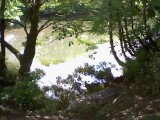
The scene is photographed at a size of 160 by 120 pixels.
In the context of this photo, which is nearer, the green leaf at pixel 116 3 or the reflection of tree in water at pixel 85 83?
the green leaf at pixel 116 3

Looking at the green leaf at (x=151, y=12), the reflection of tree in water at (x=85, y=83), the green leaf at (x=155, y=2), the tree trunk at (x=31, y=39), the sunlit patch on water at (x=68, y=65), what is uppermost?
the sunlit patch on water at (x=68, y=65)

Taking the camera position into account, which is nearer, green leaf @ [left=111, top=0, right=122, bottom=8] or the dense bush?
green leaf @ [left=111, top=0, right=122, bottom=8]

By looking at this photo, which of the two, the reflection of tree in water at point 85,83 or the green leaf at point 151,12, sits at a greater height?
the reflection of tree in water at point 85,83

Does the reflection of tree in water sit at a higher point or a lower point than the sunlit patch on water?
lower

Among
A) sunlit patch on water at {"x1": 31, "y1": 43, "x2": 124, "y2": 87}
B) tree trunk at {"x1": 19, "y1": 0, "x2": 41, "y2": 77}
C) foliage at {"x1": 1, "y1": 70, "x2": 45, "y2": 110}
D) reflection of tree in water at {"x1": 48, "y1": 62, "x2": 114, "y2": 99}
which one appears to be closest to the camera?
foliage at {"x1": 1, "y1": 70, "x2": 45, "y2": 110}

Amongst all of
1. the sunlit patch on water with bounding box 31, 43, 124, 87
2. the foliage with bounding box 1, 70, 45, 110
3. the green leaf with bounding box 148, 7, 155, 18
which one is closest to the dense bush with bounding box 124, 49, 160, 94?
the foliage with bounding box 1, 70, 45, 110

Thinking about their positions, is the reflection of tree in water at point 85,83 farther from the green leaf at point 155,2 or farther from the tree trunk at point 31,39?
the green leaf at point 155,2

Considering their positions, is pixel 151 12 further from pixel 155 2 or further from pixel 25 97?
pixel 25 97

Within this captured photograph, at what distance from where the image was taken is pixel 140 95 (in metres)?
6.08

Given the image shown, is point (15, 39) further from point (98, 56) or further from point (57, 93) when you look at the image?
point (57, 93)

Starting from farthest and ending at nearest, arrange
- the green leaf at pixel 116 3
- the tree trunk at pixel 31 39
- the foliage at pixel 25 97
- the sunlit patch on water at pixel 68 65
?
the sunlit patch on water at pixel 68 65 → the tree trunk at pixel 31 39 → the foliage at pixel 25 97 → the green leaf at pixel 116 3

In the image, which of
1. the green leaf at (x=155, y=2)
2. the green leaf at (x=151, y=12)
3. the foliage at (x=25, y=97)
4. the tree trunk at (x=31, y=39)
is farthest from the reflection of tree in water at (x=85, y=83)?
the green leaf at (x=155, y=2)

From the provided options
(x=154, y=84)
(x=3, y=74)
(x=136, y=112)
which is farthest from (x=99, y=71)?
(x=136, y=112)

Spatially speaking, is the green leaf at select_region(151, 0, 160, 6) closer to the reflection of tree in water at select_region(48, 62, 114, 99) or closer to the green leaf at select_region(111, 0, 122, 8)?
the green leaf at select_region(111, 0, 122, 8)
